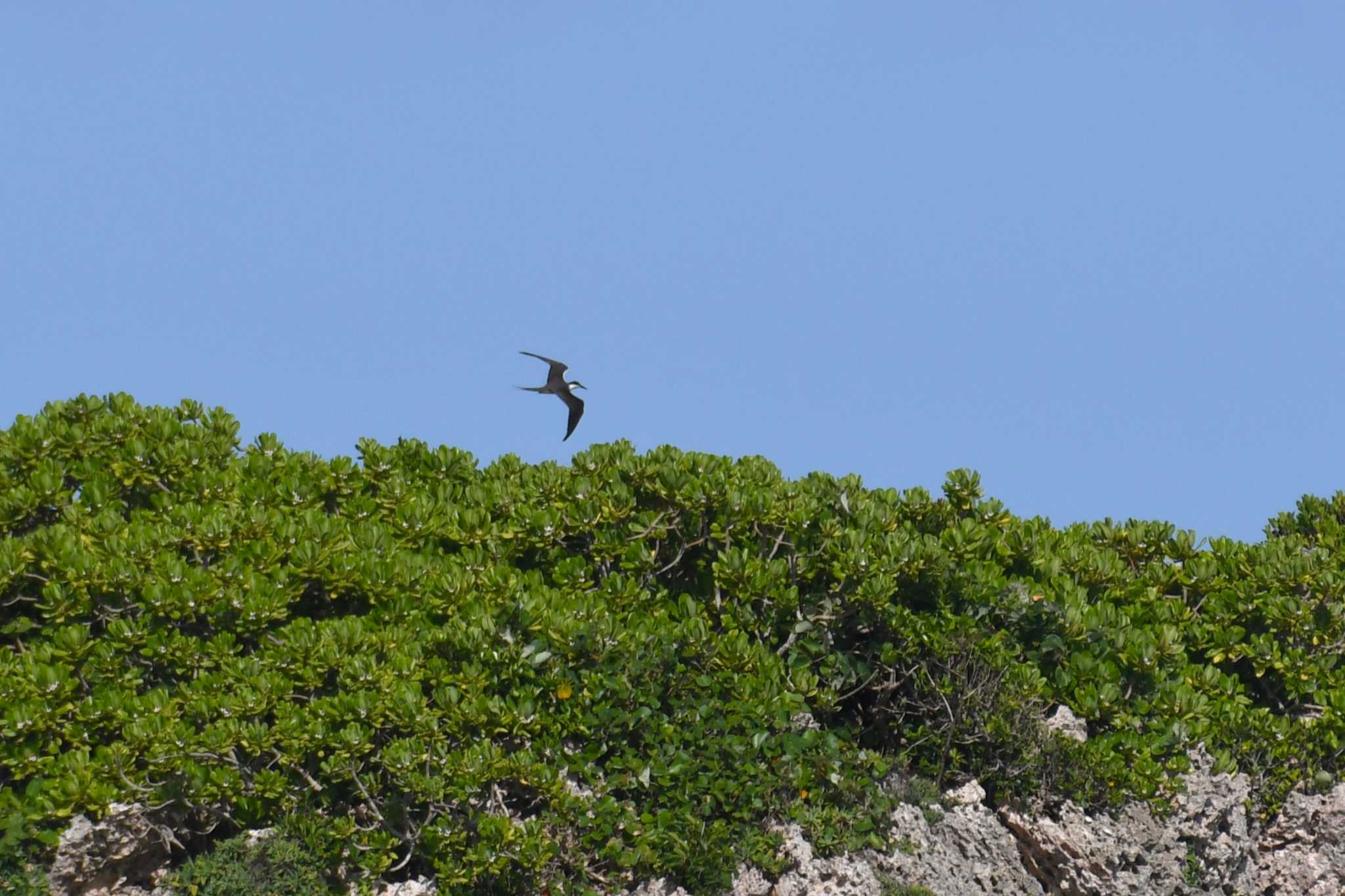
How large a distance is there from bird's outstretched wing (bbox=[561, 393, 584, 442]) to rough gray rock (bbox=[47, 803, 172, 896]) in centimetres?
650

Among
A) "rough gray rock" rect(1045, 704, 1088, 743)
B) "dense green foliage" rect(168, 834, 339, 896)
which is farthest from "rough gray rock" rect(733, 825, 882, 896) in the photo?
"dense green foliage" rect(168, 834, 339, 896)

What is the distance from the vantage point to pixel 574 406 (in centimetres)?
1762

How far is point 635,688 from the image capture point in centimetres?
1350

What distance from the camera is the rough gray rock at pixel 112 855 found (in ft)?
41.8

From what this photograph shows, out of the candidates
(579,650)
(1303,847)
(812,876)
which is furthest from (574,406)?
(1303,847)

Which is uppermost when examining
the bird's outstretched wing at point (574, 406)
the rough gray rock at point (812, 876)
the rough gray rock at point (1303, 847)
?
the bird's outstretched wing at point (574, 406)

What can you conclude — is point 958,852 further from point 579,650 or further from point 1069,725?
point 579,650

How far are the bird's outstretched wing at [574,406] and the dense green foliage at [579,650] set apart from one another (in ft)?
3.94

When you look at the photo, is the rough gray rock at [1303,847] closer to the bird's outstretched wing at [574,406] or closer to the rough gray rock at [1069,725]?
the rough gray rock at [1069,725]

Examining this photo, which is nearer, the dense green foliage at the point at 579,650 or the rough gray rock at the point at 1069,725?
the dense green foliage at the point at 579,650

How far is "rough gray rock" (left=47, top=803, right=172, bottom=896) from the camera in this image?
1275 cm

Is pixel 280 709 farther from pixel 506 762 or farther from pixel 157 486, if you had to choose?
pixel 157 486

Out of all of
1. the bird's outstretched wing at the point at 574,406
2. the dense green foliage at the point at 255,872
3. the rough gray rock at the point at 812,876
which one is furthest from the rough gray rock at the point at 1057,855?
the bird's outstretched wing at the point at 574,406

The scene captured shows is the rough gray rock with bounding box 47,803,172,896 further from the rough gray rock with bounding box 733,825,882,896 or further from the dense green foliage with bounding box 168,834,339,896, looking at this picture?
the rough gray rock with bounding box 733,825,882,896
